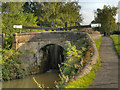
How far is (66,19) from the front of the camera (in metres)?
30.4

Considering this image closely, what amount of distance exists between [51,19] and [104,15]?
348 inches

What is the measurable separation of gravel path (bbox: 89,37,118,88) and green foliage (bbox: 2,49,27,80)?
21.8ft

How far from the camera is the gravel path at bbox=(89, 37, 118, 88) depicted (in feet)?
22.5

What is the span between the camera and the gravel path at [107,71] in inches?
270

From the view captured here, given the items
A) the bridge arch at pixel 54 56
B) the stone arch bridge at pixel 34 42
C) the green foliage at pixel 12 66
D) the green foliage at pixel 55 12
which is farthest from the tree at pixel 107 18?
the green foliage at pixel 12 66

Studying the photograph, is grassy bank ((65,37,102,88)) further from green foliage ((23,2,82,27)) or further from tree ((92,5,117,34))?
green foliage ((23,2,82,27))

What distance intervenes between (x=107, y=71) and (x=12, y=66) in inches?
350

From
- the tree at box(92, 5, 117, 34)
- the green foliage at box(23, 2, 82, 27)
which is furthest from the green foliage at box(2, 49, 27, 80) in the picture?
the green foliage at box(23, 2, 82, 27)

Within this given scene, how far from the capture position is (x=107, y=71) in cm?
853

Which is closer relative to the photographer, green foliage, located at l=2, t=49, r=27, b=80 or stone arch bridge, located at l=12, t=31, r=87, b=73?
green foliage, located at l=2, t=49, r=27, b=80

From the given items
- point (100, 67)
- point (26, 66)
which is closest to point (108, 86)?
point (100, 67)

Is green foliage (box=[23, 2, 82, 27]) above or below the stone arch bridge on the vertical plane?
above

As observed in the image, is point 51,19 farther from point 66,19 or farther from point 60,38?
point 60,38

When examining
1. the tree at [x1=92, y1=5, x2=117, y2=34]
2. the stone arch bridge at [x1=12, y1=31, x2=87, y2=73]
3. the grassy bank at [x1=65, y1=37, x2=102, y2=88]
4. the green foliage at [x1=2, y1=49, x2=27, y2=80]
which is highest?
the tree at [x1=92, y1=5, x2=117, y2=34]
